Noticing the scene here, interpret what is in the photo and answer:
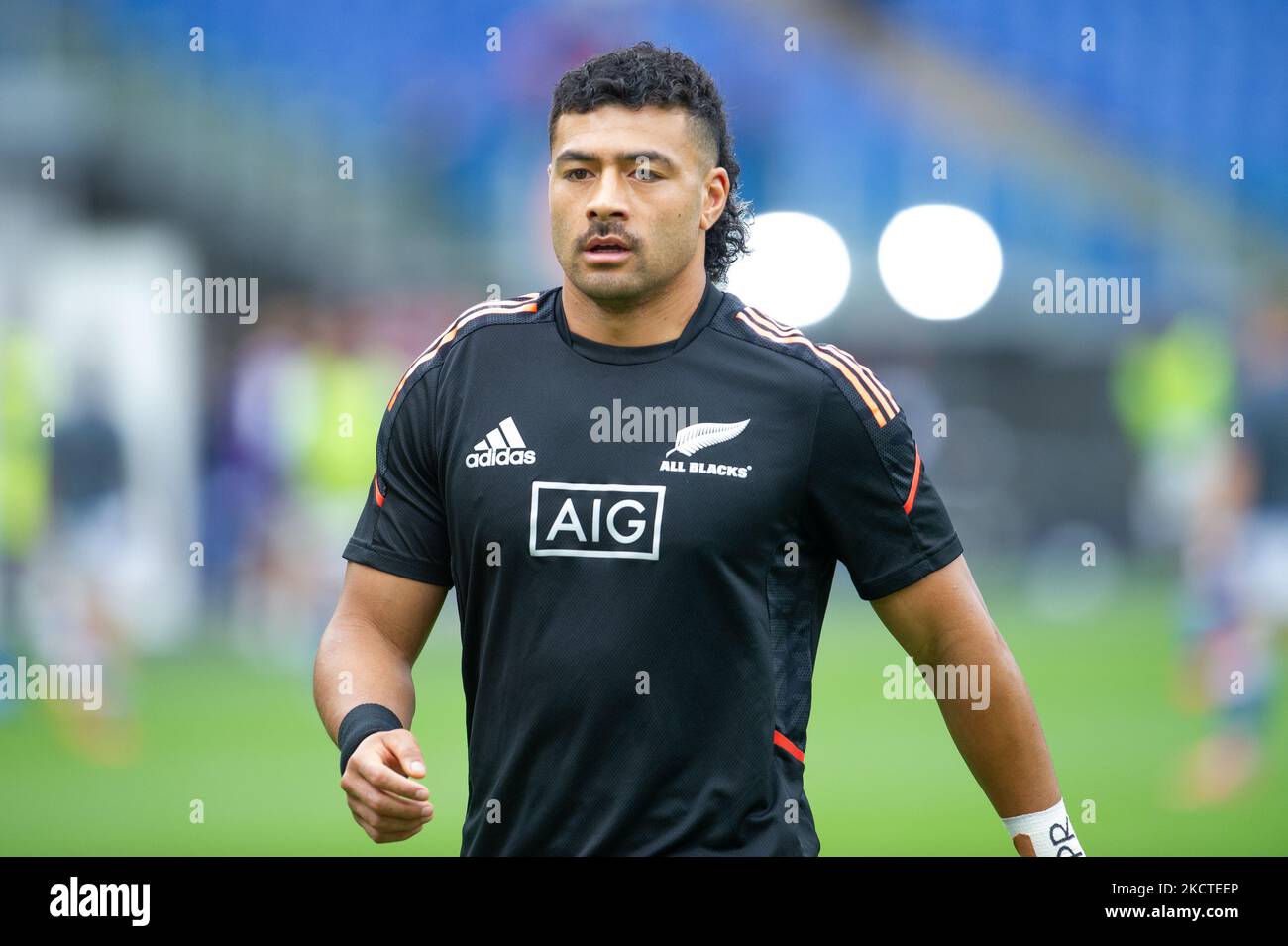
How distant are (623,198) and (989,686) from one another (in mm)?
1071

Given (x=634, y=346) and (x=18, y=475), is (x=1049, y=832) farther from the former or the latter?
(x=18, y=475)

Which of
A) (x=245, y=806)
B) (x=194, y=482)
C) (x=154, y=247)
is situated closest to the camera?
(x=245, y=806)

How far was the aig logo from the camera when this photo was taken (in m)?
2.72

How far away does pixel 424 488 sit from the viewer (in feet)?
9.52

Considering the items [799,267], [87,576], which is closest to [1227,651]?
[87,576]

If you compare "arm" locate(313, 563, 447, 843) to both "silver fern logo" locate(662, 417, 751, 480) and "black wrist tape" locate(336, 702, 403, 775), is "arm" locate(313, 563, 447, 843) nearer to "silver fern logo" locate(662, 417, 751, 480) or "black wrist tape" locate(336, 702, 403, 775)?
"black wrist tape" locate(336, 702, 403, 775)

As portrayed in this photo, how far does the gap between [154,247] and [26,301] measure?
123 centimetres

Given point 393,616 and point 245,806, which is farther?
point 245,806

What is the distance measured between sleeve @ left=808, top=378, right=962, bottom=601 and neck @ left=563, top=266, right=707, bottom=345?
0.31 m

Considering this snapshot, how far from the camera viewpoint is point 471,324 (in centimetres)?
300

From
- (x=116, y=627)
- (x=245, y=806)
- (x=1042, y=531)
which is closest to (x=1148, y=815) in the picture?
(x=245, y=806)

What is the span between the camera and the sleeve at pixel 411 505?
2898mm

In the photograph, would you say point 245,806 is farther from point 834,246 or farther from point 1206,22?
point 1206,22

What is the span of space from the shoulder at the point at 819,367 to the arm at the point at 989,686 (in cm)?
31
